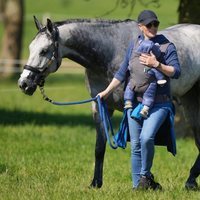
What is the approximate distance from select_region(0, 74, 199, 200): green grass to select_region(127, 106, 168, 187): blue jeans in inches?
9.9

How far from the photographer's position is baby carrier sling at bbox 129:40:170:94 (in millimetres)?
8164

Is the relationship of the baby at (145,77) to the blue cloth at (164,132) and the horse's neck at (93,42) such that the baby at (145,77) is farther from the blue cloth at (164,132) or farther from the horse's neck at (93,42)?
the horse's neck at (93,42)

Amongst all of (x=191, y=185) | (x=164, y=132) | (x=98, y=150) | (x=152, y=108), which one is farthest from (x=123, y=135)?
(x=191, y=185)

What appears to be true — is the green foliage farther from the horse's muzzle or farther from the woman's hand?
the woman's hand

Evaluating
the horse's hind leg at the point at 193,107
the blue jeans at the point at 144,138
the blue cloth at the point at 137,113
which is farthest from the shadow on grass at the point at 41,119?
the blue cloth at the point at 137,113

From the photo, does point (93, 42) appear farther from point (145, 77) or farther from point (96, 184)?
point (96, 184)

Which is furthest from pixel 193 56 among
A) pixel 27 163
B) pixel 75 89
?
pixel 75 89

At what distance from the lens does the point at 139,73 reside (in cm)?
820

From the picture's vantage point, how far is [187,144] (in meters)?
14.6

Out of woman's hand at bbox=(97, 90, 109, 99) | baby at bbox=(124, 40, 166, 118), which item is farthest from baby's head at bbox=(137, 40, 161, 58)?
woman's hand at bbox=(97, 90, 109, 99)

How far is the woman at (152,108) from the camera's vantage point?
8.04 meters

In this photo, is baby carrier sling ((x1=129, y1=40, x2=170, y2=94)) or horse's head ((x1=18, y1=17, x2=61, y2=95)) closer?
baby carrier sling ((x1=129, y1=40, x2=170, y2=94))

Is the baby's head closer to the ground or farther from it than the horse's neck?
farther from it

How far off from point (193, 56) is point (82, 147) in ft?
13.5
